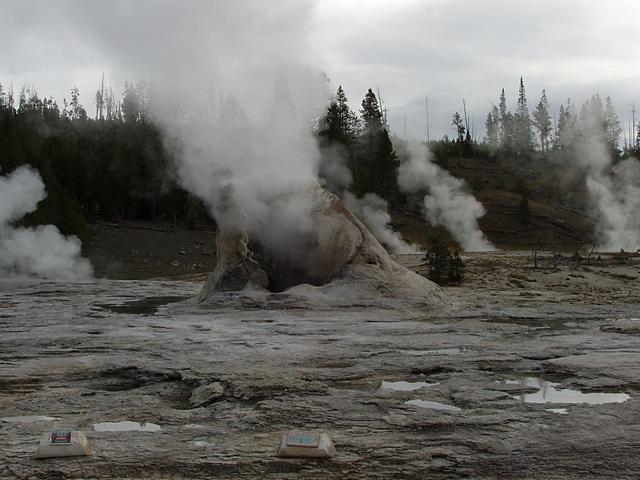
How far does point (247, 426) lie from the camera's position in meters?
6.09

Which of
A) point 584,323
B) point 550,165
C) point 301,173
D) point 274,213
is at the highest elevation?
point 550,165

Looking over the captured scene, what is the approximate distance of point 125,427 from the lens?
6113 mm

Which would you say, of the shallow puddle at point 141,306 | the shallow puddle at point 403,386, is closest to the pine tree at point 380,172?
the shallow puddle at point 141,306

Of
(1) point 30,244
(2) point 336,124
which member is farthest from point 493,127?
(1) point 30,244

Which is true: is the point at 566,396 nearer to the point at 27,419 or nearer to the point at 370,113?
the point at 27,419

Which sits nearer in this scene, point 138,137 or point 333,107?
point 333,107

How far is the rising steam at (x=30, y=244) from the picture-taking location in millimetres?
32219

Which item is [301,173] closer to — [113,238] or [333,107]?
[113,238]

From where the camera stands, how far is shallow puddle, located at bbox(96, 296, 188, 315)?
15795 mm

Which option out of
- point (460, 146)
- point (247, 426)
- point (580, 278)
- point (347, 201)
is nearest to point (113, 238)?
point (347, 201)

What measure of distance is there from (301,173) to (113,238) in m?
25.5

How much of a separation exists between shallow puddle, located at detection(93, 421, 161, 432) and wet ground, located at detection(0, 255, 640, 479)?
0.10 ft

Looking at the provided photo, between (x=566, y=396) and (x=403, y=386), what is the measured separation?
5.79ft

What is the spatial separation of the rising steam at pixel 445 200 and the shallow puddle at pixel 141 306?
29569 millimetres
